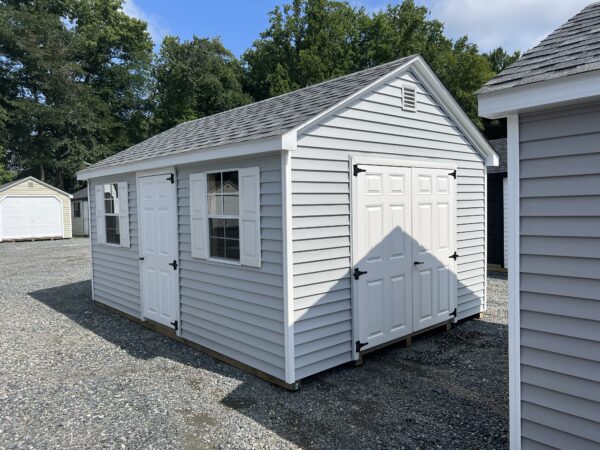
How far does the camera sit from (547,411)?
2.63 metres

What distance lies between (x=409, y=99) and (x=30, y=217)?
872 inches

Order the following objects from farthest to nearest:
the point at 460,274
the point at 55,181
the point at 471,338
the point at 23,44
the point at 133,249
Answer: the point at 55,181, the point at 23,44, the point at 133,249, the point at 460,274, the point at 471,338

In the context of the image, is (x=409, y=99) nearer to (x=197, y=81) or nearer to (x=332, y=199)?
(x=332, y=199)

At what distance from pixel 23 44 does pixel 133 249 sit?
88.8 feet

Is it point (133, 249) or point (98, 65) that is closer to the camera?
point (133, 249)

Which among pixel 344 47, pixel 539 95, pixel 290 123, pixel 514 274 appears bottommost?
pixel 514 274

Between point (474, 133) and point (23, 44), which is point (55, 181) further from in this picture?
point (474, 133)

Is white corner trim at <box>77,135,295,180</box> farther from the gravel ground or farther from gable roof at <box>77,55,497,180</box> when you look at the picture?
the gravel ground

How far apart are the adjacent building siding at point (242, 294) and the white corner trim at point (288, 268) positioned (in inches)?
3.2

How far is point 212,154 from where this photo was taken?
502 centimetres

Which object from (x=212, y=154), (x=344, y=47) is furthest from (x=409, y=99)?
(x=344, y=47)

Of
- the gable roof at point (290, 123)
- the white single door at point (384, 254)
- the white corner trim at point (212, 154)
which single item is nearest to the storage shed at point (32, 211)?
the white corner trim at point (212, 154)

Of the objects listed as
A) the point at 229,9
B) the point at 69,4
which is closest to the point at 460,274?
the point at 229,9

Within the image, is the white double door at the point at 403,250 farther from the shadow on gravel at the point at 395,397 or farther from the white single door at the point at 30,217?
the white single door at the point at 30,217
